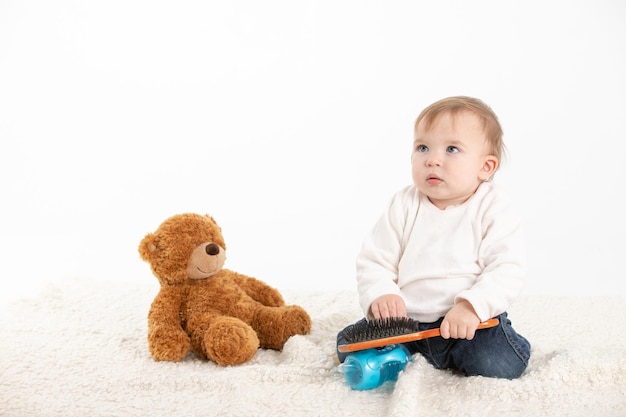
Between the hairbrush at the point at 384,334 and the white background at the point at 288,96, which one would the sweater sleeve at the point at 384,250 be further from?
the white background at the point at 288,96

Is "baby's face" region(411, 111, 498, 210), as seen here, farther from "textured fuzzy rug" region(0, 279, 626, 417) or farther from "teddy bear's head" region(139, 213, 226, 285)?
"teddy bear's head" region(139, 213, 226, 285)

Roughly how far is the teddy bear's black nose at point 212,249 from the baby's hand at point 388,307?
386mm

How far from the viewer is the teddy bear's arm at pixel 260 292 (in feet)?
6.40

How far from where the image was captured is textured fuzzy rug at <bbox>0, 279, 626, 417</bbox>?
149cm

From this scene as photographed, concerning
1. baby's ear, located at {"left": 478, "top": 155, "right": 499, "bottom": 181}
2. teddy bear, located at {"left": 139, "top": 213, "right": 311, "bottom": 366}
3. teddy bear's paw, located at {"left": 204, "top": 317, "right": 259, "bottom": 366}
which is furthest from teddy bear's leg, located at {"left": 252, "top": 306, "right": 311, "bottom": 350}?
baby's ear, located at {"left": 478, "top": 155, "right": 499, "bottom": 181}

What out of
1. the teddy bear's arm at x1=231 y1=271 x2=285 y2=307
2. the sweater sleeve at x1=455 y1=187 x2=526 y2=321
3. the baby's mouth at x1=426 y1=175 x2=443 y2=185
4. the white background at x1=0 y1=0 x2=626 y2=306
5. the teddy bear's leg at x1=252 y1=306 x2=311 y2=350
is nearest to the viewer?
the sweater sleeve at x1=455 y1=187 x2=526 y2=321

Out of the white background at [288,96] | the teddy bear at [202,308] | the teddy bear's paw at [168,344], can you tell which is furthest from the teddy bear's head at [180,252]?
the white background at [288,96]

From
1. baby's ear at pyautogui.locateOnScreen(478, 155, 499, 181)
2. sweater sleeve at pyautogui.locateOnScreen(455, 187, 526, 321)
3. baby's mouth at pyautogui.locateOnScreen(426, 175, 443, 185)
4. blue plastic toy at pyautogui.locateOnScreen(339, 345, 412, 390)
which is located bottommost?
blue plastic toy at pyautogui.locateOnScreen(339, 345, 412, 390)

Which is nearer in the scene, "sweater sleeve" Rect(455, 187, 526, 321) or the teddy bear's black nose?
"sweater sleeve" Rect(455, 187, 526, 321)

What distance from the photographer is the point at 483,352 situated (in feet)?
5.35

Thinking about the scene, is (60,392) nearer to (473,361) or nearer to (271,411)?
(271,411)

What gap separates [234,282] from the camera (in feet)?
6.26

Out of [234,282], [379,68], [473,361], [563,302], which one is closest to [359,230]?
[379,68]

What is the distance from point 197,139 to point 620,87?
6.05ft
